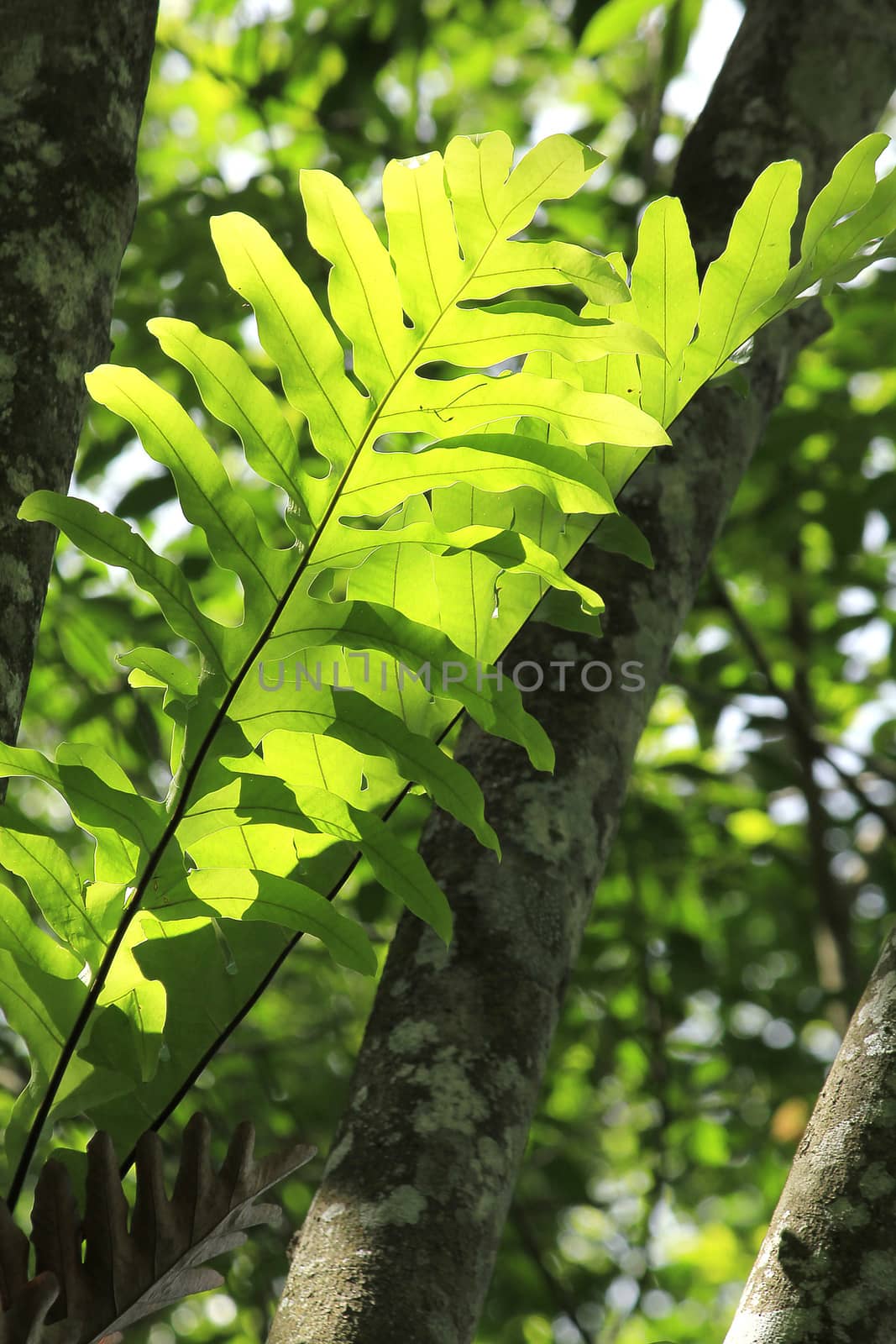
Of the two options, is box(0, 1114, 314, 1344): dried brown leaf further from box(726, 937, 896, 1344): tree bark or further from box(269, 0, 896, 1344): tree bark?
box(726, 937, 896, 1344): tree bark

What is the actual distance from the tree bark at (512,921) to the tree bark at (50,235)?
0.44 meters

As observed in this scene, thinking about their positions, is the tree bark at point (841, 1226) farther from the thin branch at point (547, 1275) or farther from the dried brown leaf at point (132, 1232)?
the thin branch at point (547, 1275)

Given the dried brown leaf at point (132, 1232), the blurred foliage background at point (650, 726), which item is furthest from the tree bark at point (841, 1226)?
the blurred foliage background at point (650, 726)

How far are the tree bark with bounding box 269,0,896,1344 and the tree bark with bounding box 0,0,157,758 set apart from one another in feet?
1.45

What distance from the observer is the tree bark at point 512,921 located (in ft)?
2.78

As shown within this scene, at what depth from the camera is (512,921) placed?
41.4 inches

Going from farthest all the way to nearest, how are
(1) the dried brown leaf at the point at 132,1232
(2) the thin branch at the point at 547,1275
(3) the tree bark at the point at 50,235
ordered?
(2) the thin branch at the point at 547,1275
(3) the tree bark at the point at 50,235
(1) the dried brown leaf at the point at 132,1232

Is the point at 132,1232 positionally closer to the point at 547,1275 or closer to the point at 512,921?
the point at 512,921

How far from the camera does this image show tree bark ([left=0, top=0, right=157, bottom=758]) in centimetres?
82

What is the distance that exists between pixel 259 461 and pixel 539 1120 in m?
2.27

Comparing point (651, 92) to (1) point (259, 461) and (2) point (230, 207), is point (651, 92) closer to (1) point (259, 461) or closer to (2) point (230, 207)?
(2) point (230, 207)

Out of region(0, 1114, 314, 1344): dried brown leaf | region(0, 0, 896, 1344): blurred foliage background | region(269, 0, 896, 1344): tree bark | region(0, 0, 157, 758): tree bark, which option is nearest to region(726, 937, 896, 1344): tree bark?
region(269, 0, 896, 1344): tree bark

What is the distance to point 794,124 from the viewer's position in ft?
5.35

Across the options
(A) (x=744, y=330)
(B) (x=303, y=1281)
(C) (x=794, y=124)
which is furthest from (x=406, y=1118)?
(C) (x=794, y=124)
